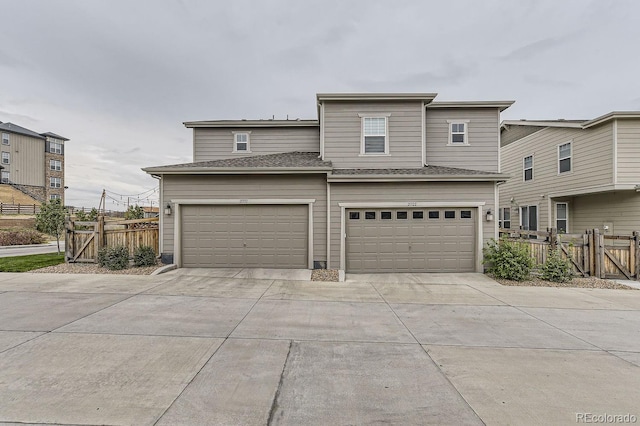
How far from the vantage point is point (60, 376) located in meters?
3.20

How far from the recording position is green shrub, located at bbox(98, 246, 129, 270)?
9016 millimetres

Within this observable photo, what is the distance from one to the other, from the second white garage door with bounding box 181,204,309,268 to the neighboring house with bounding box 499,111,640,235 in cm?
1253

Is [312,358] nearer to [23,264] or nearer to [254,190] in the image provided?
[254,190]

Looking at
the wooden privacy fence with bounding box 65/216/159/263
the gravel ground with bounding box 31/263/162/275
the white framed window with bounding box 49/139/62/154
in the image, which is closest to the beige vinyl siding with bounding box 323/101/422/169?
the gravel ground with bounding box 31/263/162/275

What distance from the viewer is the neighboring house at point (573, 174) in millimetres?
11188

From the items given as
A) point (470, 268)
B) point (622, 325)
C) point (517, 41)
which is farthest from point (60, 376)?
point (517, 41)

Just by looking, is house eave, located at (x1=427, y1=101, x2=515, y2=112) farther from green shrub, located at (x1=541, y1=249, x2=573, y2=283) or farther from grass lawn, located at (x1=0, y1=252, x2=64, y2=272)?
grass lawn, located at (x1=0, y1=252, x2=64, y2=272)

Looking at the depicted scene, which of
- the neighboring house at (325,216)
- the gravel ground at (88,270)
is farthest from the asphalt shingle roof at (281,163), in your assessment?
the gravel ground at (88,270)

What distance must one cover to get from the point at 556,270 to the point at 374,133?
730 cm

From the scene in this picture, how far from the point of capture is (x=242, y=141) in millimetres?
13008

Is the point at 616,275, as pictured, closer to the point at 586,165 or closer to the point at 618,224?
the point at 618,224

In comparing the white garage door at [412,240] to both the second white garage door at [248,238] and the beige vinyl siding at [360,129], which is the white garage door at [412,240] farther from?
the beige vinyl siding at [360,129]

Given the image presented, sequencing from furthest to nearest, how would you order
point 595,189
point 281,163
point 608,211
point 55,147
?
point 55,147
point 608,211
point 595,189
point 281,163

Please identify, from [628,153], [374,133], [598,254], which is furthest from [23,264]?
[628,153]
